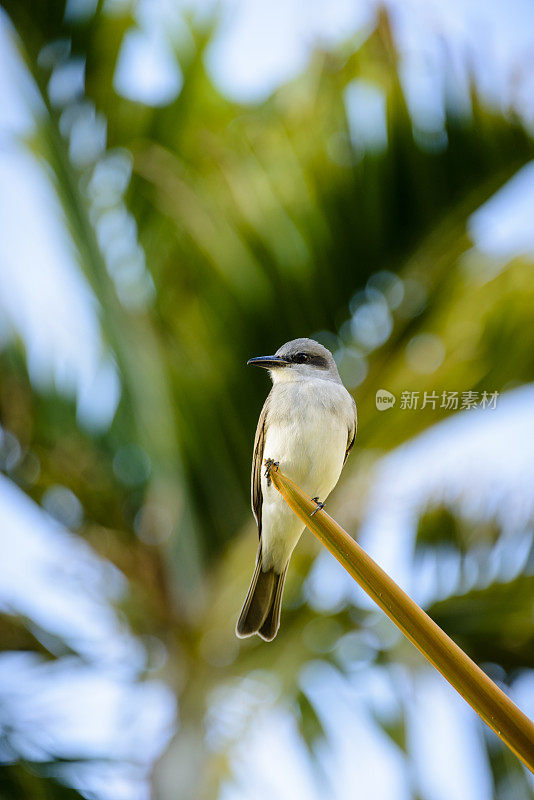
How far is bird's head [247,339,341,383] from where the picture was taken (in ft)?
3.56

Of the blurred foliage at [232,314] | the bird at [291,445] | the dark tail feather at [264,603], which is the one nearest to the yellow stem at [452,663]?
the bird at [291,445]

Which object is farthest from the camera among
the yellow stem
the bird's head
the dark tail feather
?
the dark tail feather

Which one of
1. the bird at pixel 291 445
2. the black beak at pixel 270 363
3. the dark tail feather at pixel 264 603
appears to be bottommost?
the dark tail feather at pixel 264 603

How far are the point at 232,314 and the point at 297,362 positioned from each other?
43cm

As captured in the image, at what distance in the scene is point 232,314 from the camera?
154 centimetres

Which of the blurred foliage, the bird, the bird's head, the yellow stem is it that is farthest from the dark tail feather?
the yellow stem

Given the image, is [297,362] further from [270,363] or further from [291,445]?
[291,445]

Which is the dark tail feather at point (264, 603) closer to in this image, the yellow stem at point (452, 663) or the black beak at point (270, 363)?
the black beak at point (270, 363)

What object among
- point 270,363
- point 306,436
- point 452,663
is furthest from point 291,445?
point 452,663

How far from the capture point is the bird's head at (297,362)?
1.08m

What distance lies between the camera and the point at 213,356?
6.03ft

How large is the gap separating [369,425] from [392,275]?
1.33ft

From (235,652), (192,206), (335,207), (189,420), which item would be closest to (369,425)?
(335,207)

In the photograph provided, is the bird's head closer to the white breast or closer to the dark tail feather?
the white breast
